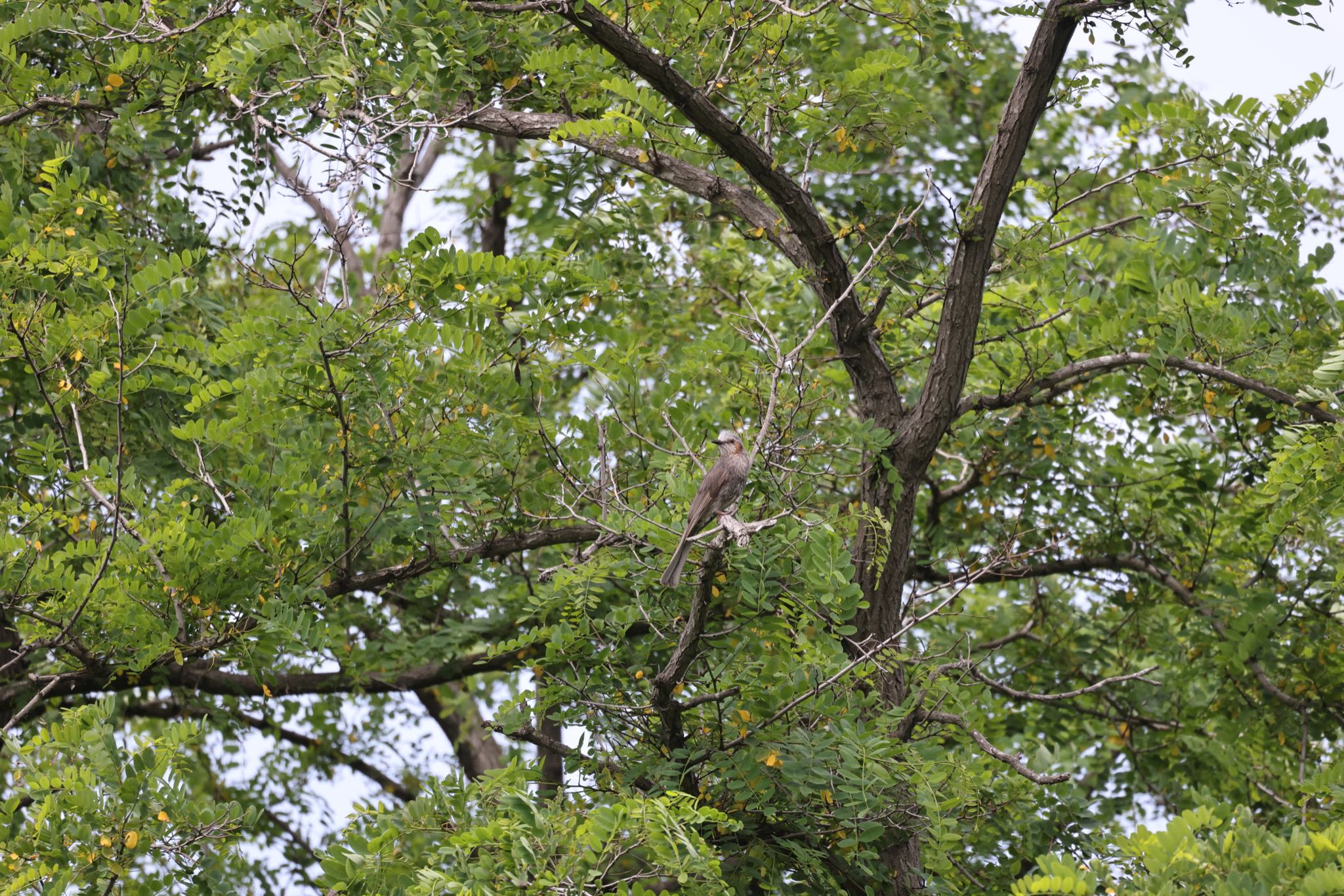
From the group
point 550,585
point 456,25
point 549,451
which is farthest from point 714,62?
point 550,585

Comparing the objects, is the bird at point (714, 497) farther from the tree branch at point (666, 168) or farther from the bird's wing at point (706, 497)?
the tree branch at point (666, 168)

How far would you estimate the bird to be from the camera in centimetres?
460

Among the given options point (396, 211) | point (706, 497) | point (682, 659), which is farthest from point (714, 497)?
point (396, 211)

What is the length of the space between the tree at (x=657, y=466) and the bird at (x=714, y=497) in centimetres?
19

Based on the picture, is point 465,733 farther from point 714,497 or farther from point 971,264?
point 971,264

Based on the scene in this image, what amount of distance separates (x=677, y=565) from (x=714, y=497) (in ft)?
1.00

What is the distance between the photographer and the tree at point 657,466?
15.9 feet

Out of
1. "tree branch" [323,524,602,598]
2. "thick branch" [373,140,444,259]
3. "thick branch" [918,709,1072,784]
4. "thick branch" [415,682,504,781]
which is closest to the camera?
"thick branch" [918,709,1072,784]

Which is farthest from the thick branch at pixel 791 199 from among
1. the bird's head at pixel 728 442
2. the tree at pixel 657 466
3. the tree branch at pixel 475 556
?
the tree branch at pixel 475 556

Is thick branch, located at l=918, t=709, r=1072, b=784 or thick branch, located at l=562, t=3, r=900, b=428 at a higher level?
thick branch, located at l=562, t=3, r=900, b=428

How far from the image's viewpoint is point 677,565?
4.75 m

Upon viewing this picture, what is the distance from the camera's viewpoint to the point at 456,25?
5535 millimetres

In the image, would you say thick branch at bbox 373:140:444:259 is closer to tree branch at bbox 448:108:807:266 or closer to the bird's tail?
tree branch at bbox 448:108:807:266

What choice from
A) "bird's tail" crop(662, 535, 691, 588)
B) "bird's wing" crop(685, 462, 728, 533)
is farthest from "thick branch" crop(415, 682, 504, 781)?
"bird's wing" crop(685, 462, 728, 533)
